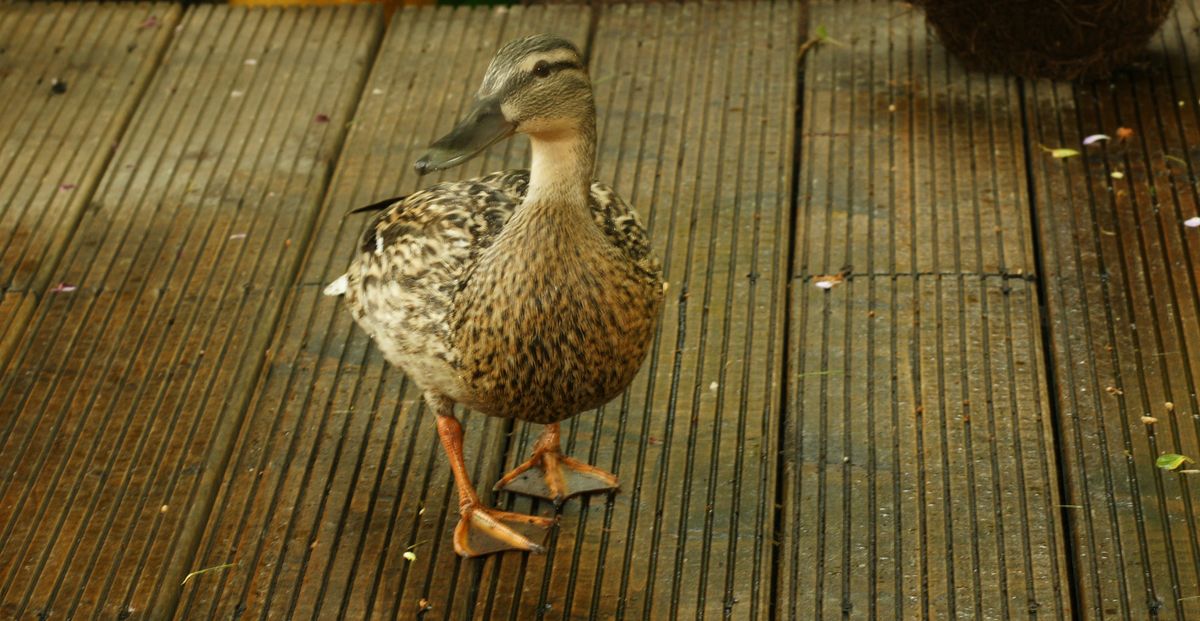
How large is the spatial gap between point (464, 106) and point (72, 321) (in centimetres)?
150

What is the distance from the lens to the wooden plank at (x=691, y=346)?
3258mm

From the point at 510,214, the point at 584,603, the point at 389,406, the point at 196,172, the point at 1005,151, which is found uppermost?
the point at 1005,151

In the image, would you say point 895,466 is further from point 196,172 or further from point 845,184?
point 196,172

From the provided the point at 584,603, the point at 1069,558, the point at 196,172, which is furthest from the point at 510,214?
the point at 196,172

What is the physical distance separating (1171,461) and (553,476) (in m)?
1.47

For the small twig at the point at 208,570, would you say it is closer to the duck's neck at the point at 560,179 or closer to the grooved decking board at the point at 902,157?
the duck's neck at the point at 560,179

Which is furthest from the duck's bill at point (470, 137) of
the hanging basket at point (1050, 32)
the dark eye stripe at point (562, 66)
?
the hanging basket at point (1050, 32)

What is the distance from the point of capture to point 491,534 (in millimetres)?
3326

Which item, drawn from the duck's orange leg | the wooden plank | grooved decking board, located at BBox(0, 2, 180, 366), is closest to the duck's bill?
the duck's orange leg

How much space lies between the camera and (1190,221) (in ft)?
13.7

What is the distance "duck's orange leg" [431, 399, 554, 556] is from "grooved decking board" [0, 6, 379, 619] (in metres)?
0.65

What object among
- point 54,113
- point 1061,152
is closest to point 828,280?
point 1061,152

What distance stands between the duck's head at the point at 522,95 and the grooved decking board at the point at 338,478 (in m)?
1.07

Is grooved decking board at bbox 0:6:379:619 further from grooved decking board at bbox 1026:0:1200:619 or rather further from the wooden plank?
grooved decking board at bbox 1026:0:1200:619
